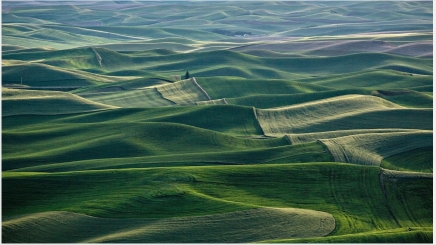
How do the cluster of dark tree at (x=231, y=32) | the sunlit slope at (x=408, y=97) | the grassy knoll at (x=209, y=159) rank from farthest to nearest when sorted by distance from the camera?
the cluster of dark tree at (x=231, y=32)
the sunlit slope at (x=408, y=97)
the grassy knoll at (x=209, y=159)

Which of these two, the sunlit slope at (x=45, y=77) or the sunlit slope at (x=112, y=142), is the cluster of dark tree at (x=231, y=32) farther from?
the sunlit slope at (x=112, y=142)

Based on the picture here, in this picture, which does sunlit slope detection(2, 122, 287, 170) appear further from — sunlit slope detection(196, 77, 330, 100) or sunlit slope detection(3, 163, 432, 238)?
sunlit slope detection(196, 77, 330, 100)

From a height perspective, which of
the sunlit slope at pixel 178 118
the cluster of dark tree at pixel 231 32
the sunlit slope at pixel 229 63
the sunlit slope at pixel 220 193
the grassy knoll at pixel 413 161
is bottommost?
the cluster of dark tree at pixel 231 32

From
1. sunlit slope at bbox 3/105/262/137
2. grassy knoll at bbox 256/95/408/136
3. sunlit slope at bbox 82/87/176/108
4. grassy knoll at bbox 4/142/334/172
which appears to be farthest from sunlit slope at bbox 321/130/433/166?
sunlit slope at bbox 82/87/176/108

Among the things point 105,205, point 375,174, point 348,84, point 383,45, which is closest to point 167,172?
point 105,205

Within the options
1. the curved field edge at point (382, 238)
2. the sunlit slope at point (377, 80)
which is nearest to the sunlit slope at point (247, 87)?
the sunlit slope at point (377, 80)

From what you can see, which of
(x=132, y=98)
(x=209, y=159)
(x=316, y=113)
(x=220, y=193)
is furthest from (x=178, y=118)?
(x=220, y=193)
